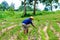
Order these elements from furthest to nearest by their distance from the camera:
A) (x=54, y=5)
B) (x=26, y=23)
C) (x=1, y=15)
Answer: (x=54, y=5) → (x=1, y=15) → (x=26, y=23)

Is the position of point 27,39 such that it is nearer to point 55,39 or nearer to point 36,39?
point 36,39

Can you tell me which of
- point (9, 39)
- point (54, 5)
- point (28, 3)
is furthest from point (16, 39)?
point (54, 5)

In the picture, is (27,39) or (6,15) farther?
(6,15)

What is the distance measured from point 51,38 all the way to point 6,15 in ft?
100

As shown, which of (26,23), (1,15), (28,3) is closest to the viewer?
(26,23)

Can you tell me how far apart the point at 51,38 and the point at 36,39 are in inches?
39.8

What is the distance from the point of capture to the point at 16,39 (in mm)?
14547

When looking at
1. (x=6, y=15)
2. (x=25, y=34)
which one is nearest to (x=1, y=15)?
(x=6, y=15)

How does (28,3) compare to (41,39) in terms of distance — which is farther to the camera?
(28,3)

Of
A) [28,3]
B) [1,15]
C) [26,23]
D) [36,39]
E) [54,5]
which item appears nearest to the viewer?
[36,39]

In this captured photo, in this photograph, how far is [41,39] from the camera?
14281 mm

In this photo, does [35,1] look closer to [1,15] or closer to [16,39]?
[1,15]

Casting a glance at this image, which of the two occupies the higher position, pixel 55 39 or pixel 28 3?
pixel 55 39

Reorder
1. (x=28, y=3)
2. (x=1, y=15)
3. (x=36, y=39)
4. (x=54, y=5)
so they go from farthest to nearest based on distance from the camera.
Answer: (x=54, y=5) < (x=28, y=3) < (x=1, y=15) < (x=36, y=39)
